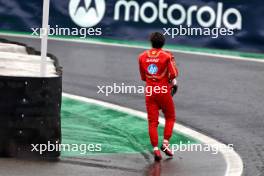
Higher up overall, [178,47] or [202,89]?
[178,47]

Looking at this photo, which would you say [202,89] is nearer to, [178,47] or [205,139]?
[205,139]

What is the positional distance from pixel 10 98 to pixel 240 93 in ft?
23.5

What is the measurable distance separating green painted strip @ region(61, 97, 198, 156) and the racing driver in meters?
0.61

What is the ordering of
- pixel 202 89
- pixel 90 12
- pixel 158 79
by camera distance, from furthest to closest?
1. pixel 90 12
2. pixel 202 89
3. pixel 158 79

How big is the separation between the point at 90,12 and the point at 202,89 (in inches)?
239

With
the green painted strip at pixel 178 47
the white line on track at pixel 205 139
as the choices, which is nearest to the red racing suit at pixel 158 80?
the white line on track at pixel 205 139

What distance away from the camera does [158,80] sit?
1166cm

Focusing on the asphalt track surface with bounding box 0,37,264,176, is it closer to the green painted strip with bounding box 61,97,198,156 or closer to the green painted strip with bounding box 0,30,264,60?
the green painted strip with bounding box 0,30,264,60

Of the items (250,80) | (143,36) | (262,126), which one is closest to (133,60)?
(143,36)

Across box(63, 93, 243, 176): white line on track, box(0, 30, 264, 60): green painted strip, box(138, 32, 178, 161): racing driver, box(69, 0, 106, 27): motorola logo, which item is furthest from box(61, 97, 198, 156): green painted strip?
box(69, 0, 106, 27): motorola logo

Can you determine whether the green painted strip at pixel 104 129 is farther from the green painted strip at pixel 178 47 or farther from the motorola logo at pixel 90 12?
the motorola logo at pixel 90 12

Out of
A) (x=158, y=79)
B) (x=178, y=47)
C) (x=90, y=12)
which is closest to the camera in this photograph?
(x=158, y=79)

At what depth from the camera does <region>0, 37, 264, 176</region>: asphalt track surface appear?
1314 centimetres

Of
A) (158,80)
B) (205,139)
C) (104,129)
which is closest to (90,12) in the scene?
(104,129)
